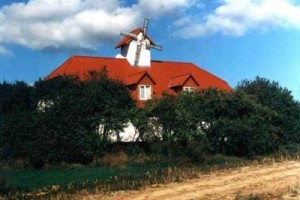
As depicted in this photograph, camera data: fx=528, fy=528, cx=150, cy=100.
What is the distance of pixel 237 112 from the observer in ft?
128

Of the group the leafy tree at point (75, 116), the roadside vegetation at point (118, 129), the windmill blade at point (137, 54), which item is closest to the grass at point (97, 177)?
the roadside vegetation at point (118, 129)

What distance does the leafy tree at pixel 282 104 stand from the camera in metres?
44.0

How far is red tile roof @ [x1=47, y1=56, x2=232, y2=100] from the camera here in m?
47.6

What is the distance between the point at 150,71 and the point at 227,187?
31473mm

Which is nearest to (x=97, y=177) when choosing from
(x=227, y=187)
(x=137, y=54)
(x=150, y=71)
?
(x=227, y=187)

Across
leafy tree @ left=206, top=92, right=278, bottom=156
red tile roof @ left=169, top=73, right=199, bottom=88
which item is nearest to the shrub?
leafy tree @ left=206, top=92, right=278, bottom=156

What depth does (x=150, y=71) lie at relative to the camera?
172 ft

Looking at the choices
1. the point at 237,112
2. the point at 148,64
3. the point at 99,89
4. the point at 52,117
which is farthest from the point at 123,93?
the point at 148,64

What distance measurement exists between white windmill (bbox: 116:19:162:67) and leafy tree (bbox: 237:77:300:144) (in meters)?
12.6

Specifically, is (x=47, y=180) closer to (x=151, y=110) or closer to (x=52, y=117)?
(x=52, y=117)

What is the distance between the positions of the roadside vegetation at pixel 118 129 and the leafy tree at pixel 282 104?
2.65m

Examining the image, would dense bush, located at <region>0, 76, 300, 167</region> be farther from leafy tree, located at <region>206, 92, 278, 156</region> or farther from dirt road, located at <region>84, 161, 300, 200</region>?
dirt road, located at <region>84, 161, 300, 200</region>

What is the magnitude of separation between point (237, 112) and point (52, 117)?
44.8ft

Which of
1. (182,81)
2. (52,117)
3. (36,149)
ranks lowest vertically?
(36,149)
